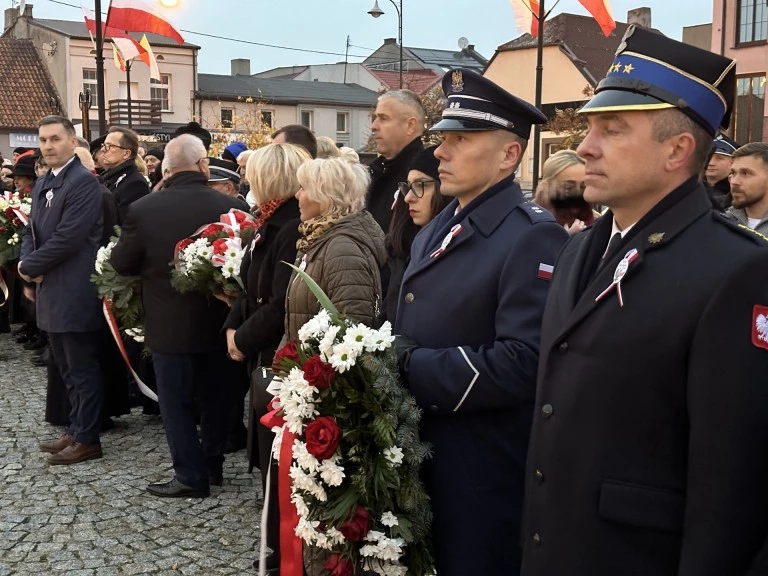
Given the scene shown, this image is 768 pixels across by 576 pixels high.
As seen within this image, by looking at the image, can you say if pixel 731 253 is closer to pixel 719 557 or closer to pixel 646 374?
pixel 646 374

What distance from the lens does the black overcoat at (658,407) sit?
1.76m

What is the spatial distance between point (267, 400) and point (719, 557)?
2418 mm

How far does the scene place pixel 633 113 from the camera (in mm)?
2031

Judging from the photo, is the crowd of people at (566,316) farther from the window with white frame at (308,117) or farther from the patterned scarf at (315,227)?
the window with white frame at (308,117)

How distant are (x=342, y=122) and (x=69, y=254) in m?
50.8

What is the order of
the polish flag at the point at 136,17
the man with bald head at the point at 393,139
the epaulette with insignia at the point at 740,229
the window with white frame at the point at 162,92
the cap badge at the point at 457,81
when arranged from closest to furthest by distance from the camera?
the epaulette with insignia at the point at 740,229
the cap badge at the point at 457,81
the man with bald head at the point at 393,139
the polish flag at the point at 136,17
the window with white frame at the point at 162,92

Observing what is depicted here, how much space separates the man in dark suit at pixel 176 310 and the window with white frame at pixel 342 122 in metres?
50.5

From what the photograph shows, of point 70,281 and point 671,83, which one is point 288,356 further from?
point 70,281

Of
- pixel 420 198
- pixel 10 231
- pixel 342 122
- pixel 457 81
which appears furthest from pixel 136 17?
pixel 342 122

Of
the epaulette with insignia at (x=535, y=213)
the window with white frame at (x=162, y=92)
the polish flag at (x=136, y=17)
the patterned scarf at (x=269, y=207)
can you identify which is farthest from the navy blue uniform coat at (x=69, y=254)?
the window with white frame at (x=162, y=92)

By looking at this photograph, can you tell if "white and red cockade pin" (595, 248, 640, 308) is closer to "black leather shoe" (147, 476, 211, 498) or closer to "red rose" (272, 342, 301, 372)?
"red rose" (272, 342, 301, 372)

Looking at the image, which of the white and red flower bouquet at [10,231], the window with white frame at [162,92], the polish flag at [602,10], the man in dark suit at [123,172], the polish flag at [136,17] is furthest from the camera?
the window with white frame at [162,92]

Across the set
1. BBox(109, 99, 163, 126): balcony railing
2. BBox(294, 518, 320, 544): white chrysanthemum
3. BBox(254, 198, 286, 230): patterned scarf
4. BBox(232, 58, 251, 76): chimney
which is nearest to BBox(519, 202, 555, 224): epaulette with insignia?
BBox(294, 518, 320, 544): white chrysanthemum

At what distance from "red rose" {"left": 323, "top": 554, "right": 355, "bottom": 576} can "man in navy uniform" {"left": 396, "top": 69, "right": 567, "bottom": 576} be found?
0.30 metres
